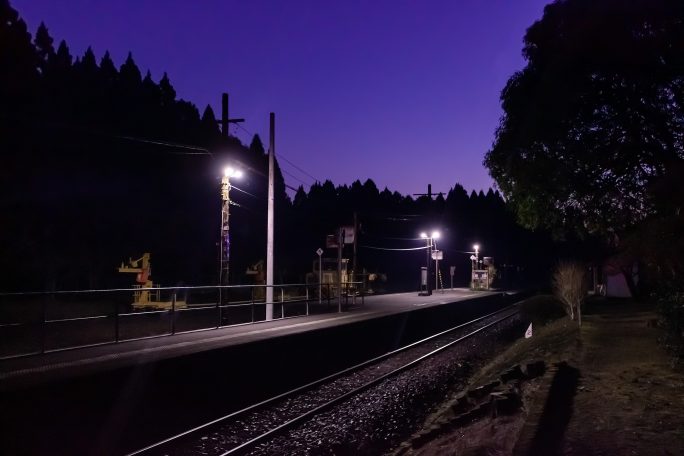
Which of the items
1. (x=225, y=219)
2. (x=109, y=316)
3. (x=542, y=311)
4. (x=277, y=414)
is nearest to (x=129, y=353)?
→ (x=109, y=316)

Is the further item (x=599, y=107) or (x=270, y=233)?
(x=270, y=233)

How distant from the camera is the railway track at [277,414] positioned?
341 inches

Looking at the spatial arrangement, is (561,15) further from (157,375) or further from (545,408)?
(157,375)

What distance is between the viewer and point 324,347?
62.4 ft

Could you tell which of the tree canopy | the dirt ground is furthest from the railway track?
the tree canopy

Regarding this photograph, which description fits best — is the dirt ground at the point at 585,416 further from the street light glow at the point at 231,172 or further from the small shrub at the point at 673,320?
the street light glow at the point at 231,172

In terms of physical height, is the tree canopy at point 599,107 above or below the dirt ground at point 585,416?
above

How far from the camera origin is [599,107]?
1199 cm

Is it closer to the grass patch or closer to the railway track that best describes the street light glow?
the railway track

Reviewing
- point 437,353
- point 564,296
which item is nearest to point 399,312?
point 564,296

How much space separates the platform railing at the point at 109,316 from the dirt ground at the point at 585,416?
314 inches

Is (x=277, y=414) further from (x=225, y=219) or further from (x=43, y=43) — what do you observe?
(x=43, y=43)

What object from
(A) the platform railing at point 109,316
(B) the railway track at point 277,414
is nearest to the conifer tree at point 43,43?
(A) the platform railing at point 109,316

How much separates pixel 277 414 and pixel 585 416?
499cm
